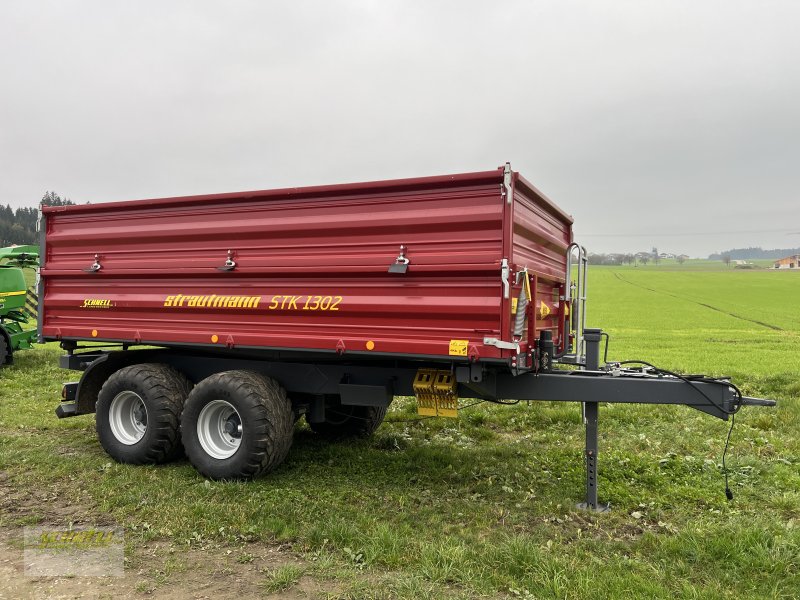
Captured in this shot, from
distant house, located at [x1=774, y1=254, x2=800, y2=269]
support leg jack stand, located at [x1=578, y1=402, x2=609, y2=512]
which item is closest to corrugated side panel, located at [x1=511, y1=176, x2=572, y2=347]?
support leg jack stand, located at [x1=578, y1=402, x2=609, y2=512]

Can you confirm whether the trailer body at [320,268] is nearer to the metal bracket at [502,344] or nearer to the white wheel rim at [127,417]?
the metal bracket at [502,344]

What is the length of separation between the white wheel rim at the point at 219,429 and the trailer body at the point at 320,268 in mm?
572

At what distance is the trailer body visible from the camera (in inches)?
182

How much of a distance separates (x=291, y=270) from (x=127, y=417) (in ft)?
8.19

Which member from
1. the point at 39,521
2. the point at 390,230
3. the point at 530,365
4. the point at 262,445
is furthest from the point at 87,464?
the point at 530,365

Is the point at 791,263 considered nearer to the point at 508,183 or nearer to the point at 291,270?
the point at 508,183

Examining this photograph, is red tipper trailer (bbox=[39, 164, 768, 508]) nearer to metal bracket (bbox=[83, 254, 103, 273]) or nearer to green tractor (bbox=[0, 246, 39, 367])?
metal bracket (bbox=[83, 254, 103, 273])

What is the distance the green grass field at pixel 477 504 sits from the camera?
375cm

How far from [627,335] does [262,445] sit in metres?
19.6

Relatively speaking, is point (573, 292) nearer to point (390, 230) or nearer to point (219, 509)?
point (390, 230)

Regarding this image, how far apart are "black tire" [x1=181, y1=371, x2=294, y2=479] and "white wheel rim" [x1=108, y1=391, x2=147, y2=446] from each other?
825mm

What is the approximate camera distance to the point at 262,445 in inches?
210

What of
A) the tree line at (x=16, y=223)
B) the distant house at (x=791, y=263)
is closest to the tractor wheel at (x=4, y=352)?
the tree line at (x=16, y=223)

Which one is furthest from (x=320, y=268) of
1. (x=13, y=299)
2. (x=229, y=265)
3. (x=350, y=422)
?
(x=13, y=299)
